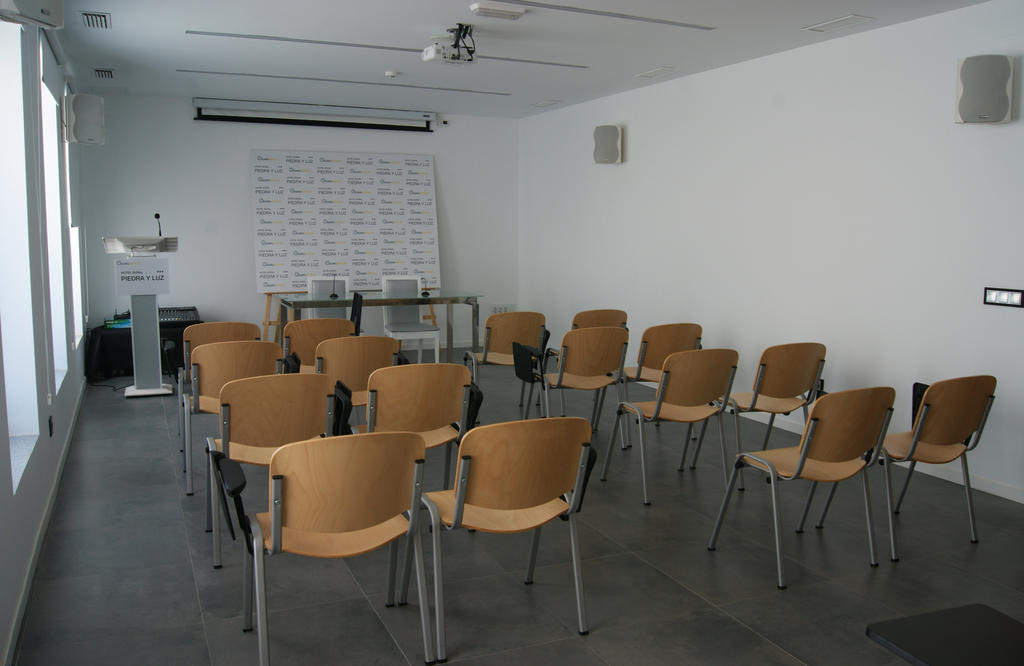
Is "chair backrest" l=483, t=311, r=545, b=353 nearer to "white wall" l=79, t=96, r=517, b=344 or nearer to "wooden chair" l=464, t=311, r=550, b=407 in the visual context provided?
"wooden chair" l=464, t=311, r=550, b=407

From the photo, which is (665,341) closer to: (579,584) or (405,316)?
(579,584)

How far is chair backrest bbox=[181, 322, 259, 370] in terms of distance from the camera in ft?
17.4

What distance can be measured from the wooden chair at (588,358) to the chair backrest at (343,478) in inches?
106

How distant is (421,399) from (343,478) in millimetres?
1337

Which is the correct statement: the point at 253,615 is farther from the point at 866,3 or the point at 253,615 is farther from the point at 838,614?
the point at 866,3

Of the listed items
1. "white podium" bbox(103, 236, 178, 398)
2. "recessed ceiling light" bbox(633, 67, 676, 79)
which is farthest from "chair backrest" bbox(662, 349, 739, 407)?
"white podium" bbox(103, 236, 178, 398)

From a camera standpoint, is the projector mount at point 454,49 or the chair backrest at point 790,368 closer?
the chair backrest at point 790,368

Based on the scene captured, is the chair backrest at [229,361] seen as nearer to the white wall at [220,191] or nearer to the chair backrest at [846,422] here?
the chair backrest at [846,422]

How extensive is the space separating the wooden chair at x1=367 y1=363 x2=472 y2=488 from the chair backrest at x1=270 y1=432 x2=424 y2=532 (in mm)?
1133

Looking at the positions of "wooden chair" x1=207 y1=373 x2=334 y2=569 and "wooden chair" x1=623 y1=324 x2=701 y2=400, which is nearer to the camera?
"wooden chair" x1=207 y1=373 x2=334 y2=569

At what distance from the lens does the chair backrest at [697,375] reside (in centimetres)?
438

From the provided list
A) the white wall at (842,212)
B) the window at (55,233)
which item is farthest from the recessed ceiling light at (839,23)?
the window at (55,233)

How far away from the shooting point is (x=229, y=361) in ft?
14.9

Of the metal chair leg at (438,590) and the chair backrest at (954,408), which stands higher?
the chair backrest at (954,408)
